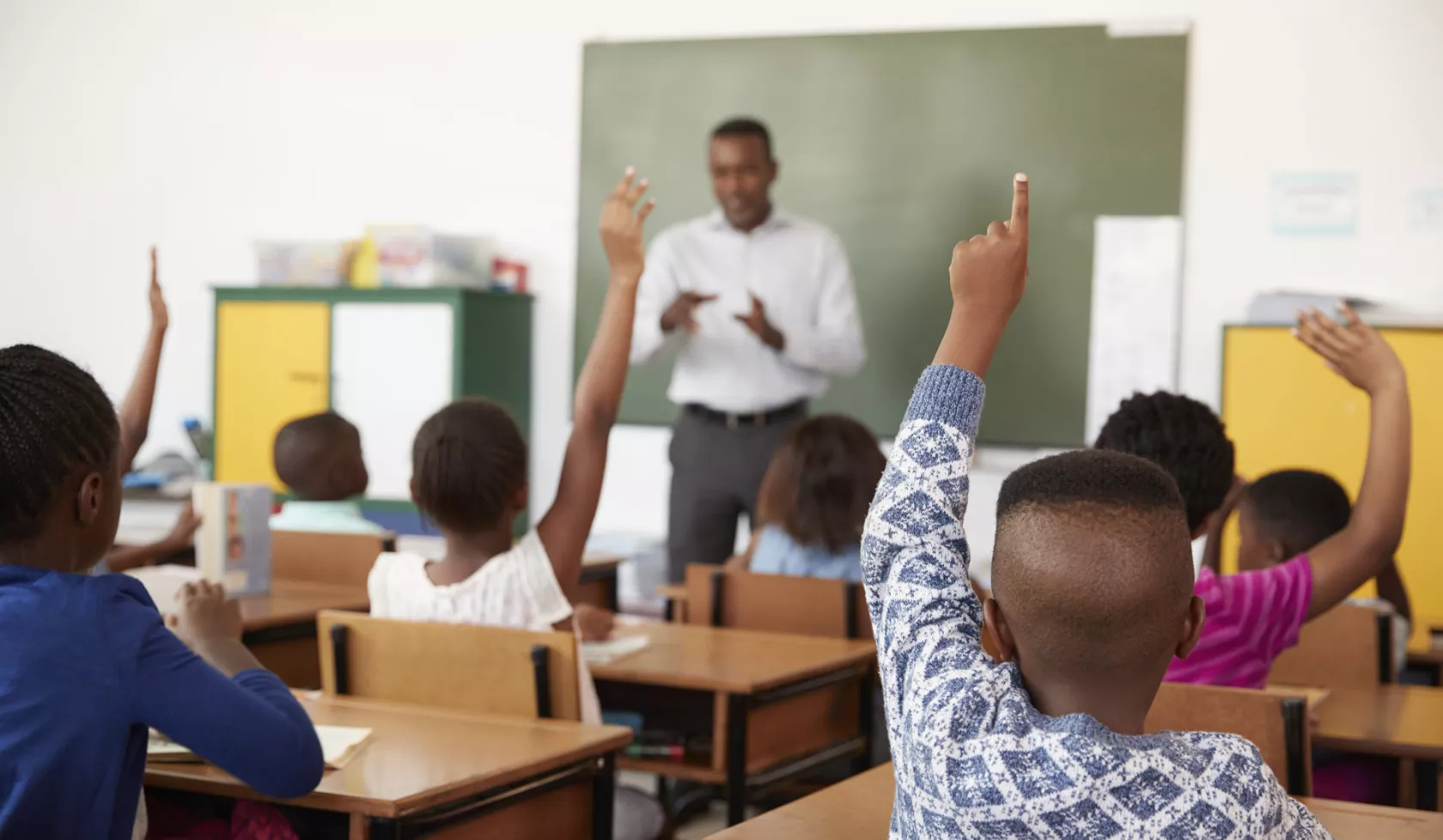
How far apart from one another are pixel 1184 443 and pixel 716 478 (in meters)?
2.79

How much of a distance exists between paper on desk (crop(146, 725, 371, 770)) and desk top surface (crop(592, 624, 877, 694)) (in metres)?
0.74

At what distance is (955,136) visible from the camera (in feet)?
18.7

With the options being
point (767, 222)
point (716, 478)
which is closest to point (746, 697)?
point (716, 478)

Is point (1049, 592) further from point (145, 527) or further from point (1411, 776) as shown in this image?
point (145, 527)

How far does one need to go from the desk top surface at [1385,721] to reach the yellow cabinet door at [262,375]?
4670mm

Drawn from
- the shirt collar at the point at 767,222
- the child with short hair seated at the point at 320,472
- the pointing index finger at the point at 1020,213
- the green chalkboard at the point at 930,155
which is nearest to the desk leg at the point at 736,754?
the child with short hair seated at the point at 320,472

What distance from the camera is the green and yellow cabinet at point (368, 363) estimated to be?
625 cm

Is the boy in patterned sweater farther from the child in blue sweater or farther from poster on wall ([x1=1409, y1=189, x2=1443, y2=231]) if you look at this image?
poster on wall ([x1=1409, y1=189, x2=1443, y2=231])

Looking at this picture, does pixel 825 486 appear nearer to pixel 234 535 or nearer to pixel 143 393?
pixel 234 535

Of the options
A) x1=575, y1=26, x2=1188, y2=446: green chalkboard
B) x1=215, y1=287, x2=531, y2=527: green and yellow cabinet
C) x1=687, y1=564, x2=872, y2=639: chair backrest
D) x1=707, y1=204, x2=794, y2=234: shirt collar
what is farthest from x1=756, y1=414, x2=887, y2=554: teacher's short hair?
x1=215, y1=287, x2=531, y2=527: green and yellow cabinet

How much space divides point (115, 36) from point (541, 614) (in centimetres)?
585

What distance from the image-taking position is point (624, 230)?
2.37 meters

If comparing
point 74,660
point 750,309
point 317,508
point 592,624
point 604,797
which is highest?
point 750,309

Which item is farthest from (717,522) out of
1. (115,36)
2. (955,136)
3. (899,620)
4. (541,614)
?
(115,36)
